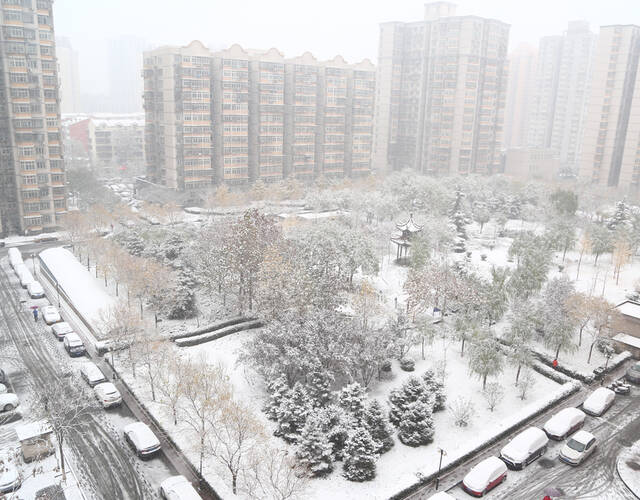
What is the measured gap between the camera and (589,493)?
89.3ft

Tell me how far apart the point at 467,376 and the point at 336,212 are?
43.6 metres

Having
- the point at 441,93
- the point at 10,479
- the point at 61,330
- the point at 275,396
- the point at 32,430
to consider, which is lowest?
the point at 10,479

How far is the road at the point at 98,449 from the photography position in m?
26.1

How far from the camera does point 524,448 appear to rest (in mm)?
28891

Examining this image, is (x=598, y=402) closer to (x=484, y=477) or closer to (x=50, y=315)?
(x=484, y=477)

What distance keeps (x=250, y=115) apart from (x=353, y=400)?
65664 millimetres

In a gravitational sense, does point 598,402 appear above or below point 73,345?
below

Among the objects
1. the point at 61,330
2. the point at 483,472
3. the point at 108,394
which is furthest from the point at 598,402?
the point at 61,330

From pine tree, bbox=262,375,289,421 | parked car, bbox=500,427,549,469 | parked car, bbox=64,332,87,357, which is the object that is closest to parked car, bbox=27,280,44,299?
parked car, bbox=64,332,87,357

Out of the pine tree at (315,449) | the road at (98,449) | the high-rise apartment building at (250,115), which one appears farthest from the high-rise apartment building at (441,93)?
the pine tree at (315,449)

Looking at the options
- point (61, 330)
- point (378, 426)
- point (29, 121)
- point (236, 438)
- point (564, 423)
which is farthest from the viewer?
point (29, 121)

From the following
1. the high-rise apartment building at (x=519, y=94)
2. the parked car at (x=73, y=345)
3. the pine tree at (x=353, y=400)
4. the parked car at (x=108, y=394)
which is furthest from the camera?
the high-rise apartment building at (x=519, y=94)

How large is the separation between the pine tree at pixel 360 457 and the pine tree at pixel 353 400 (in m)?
1.63

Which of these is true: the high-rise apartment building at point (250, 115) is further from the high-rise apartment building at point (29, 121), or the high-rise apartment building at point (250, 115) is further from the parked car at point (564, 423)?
the parked car at point (564, 423)
